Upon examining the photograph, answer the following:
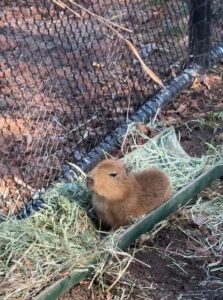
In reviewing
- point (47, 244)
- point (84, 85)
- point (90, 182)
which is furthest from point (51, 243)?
point (84, 85)

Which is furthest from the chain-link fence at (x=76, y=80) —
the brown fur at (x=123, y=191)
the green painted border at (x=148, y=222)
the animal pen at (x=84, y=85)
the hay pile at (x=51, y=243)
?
the green painted border at (x=148, y=222)

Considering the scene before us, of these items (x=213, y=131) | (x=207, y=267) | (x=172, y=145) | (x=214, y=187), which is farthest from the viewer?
(x=213, y=131)

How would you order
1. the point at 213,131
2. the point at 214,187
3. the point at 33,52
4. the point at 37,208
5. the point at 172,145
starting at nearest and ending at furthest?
1. the point at 37,208
2. the point at 214,187
3. the point at 172,145
4. the point at 213,131
5. the point at 33,52

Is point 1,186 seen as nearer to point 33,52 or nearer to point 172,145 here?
point 172,145

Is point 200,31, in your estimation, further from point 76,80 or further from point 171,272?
point 171,272

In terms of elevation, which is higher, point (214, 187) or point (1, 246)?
point (1, 246)

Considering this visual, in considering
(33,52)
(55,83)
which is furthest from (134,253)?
(33,52)

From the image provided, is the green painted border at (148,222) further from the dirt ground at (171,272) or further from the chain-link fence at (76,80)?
the chain-link fence at (76,80)
